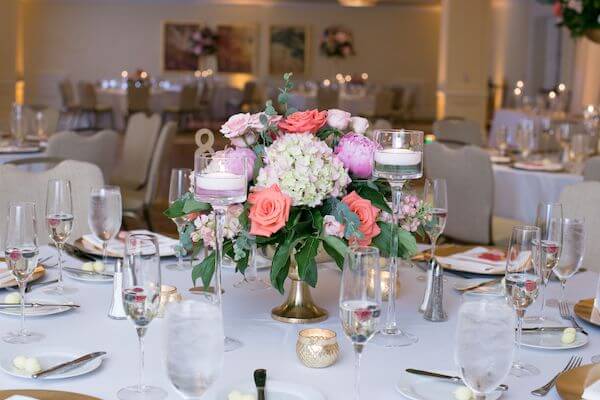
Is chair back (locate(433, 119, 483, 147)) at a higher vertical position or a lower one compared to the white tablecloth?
higher

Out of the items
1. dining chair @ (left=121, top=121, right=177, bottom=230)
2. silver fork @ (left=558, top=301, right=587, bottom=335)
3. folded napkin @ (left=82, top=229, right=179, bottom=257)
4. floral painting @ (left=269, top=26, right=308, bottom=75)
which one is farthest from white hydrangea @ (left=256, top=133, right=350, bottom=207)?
floral painting @ (left=269, top=26, right=308, bottom=75)

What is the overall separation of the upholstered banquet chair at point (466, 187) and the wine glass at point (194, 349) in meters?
3.67

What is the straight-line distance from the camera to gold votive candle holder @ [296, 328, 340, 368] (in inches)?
70.1

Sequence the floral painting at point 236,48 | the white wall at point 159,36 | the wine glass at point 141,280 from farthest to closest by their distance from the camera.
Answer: the floral painting at point 236,48 → the white wall at point 159,36 → the wine glass at point 141,280

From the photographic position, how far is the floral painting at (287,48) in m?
18.0

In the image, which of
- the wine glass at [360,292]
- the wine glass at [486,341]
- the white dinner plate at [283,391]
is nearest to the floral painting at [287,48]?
the white dinner plate at [283,391]

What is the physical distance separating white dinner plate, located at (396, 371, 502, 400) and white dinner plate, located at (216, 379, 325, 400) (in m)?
0.15

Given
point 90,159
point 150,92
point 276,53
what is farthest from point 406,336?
point 276,53

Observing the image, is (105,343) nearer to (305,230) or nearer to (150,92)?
(305,230)

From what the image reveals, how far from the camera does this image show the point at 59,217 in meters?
2.33

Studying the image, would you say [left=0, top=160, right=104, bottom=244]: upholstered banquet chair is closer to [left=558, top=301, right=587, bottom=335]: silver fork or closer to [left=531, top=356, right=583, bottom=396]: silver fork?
[left=558, top=301, right=587, bottom=335]: silver fork

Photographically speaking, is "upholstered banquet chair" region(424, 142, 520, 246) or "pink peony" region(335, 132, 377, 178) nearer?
"pink peony" region(335, 132, 377, 178)

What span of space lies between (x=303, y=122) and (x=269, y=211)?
0.23 meters

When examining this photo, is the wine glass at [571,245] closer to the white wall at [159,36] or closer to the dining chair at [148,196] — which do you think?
the dining chair at [148,196]
